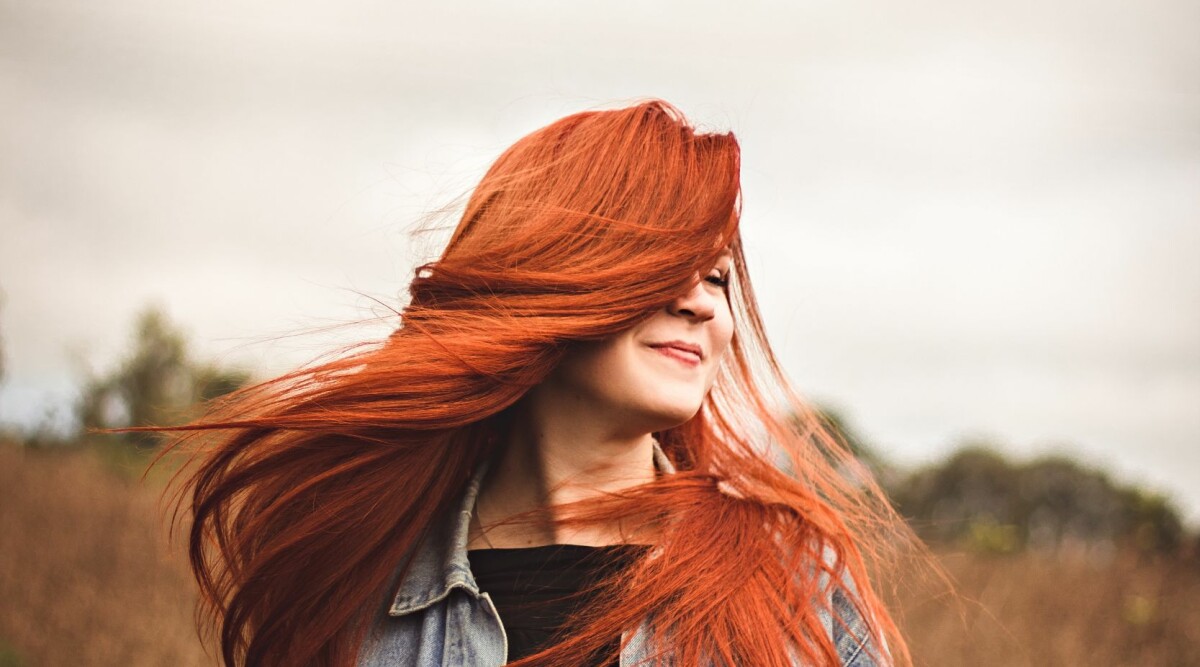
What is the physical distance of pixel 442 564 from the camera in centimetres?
227

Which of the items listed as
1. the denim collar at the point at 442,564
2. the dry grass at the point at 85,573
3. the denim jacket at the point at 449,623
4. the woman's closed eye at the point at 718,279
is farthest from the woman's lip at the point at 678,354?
the dry grass at the point at 85,573

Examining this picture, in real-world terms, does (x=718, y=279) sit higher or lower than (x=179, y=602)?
higher

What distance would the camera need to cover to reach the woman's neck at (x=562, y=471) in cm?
221

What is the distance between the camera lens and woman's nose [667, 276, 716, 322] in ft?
6.94

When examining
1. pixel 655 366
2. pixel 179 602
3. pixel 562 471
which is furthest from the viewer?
pixel 179 602

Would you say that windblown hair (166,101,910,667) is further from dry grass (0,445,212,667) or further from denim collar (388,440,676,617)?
dry grass (0,445,212,667)

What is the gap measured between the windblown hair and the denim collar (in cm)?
6

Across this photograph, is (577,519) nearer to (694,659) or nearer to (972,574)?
(694,659)

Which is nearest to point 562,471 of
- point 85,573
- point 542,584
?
point 542,584

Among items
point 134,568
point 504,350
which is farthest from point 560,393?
point 134,568

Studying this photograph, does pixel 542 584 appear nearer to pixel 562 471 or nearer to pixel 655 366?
pixel 562 471

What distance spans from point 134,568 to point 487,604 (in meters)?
4.75

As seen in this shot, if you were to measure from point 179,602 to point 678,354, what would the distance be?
4749 millimetres

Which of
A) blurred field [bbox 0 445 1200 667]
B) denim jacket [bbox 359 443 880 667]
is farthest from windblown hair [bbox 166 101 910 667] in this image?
blurred field [bbox 0 445 1200 667]
